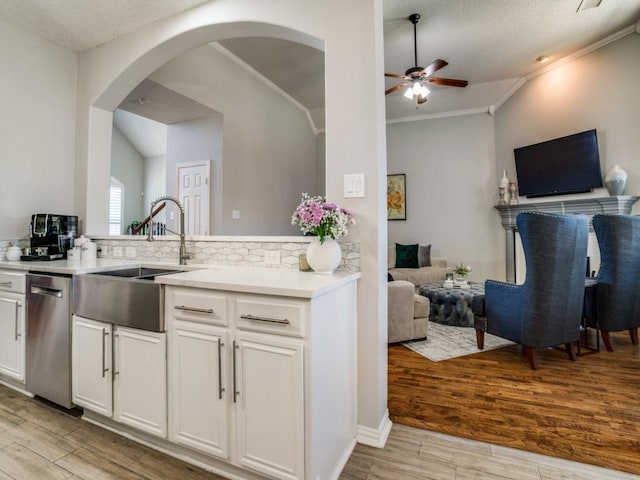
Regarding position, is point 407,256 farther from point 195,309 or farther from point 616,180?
point 195,309

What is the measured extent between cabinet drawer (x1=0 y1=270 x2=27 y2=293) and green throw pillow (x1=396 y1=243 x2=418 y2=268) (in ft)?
15.8

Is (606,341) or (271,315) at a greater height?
(271,315)

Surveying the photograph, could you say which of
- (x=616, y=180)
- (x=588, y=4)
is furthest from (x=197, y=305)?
(x=616, y=180)

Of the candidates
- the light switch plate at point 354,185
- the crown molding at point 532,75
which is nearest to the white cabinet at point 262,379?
the light switch plate at point 354,185

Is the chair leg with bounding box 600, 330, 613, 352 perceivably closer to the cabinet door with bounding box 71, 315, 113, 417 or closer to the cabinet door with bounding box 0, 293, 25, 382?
the cabinet door with bounding box 71, 315, 113, 417

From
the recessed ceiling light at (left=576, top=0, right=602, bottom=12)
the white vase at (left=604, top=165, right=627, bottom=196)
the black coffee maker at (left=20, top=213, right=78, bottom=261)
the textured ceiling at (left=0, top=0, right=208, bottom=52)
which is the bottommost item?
the black coffee maker at (left=20, top=213, right=78, bottom=261)

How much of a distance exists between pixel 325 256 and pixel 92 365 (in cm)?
148

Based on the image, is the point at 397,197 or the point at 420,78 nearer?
the point at 420,78

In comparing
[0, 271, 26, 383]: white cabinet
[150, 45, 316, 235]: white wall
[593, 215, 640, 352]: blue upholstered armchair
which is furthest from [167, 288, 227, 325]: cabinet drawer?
[593, 215, 640, 352]: blue upholstered armchair

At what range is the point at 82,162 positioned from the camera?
Answer: 294cm

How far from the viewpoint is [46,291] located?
6.54 ft

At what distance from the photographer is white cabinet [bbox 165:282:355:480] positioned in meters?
1.24

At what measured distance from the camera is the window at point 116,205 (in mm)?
7855

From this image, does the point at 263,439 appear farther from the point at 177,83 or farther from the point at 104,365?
the point at 177,83
